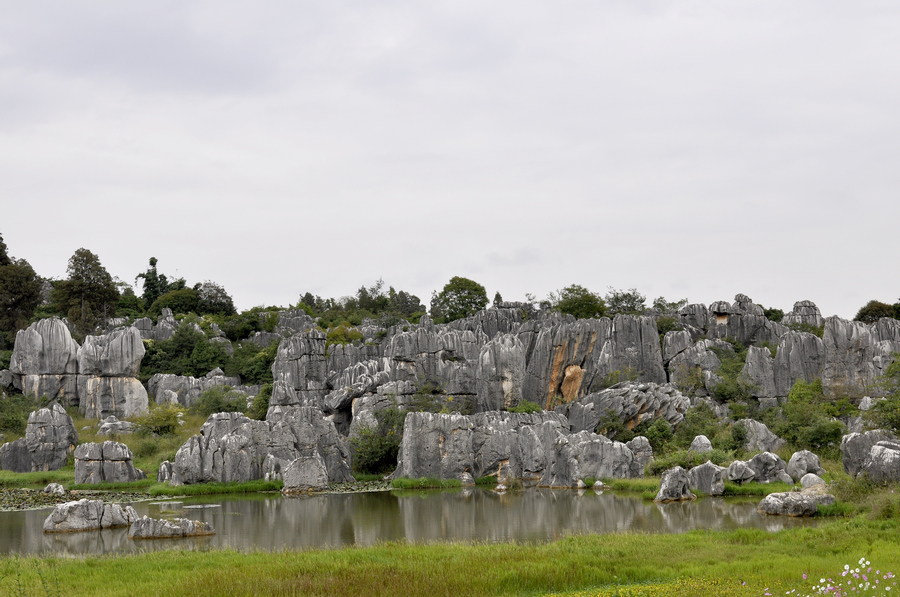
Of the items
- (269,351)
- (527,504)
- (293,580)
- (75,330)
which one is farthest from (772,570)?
(75,330)

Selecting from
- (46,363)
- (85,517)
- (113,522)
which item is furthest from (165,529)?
(46,363)

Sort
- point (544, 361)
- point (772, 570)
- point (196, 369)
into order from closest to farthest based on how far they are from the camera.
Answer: point (772, 570) < point (544, 361) < point (196, 369)

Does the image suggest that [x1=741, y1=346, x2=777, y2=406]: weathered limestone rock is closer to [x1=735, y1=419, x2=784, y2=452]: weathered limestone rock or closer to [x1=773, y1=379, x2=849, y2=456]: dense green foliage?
[x1=773, y1=379, x2=849, y2=456]: dense green foliage

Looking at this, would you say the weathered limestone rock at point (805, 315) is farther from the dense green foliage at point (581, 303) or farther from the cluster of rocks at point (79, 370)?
the cluster of rocks at point (79, 370)

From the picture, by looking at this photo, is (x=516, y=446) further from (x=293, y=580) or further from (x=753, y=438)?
(x=293, y=580)

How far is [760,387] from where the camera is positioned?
5541 centimetres

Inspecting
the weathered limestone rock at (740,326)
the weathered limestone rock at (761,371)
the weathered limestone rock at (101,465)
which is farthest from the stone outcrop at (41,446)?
the weathered limestone rock at (740,326)

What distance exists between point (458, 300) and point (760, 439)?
49220mm

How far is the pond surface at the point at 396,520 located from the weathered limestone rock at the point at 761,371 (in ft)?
71.1

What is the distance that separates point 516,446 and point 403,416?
844cm

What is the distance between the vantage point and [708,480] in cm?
3503

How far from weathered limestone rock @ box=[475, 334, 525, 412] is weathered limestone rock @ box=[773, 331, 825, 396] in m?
17.6

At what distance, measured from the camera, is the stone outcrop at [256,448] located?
44062 millimetres

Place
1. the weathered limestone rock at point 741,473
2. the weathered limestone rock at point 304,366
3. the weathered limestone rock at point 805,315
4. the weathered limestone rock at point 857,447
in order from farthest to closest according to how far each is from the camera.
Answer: the weathered limestone rock at point 805,315 → the weathered limestone rock at point 304,366 → the weathered limestone rock at point 741,473 → the weathered limestone rock at point 857,447
